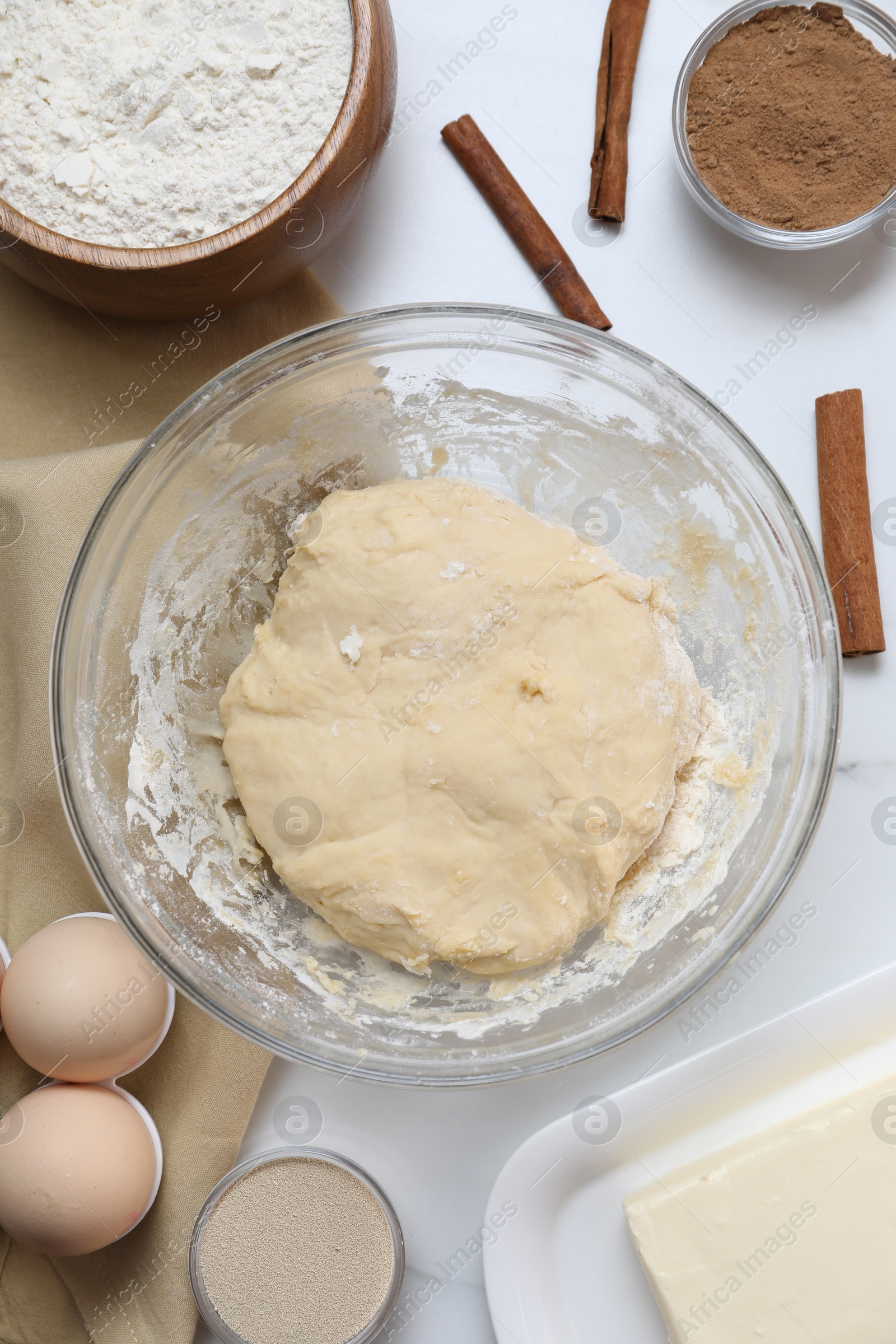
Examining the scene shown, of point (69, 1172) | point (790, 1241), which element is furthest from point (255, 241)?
point (790, 1241)

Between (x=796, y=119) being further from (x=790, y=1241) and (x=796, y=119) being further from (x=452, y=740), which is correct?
(x=790, y=1241)

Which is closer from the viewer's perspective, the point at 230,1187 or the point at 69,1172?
the point at 69,1172

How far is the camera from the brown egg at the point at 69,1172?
1.52 meters

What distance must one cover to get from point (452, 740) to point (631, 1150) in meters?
0.90

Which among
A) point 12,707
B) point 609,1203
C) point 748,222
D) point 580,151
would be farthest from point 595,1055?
point 580,151

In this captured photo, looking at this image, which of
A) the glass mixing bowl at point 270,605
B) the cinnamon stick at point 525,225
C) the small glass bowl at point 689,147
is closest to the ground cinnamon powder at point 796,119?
the small glass bowl at point 689,147

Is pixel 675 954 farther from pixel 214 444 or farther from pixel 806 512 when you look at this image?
pixel 214 444

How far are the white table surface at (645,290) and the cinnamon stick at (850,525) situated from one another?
5 centimetres

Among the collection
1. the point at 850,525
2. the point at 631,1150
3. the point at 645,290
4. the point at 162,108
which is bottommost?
the point at 631,1150

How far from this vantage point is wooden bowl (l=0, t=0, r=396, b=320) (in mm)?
1479

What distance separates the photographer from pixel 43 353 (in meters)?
1.75

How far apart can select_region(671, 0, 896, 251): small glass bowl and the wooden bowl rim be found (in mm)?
629

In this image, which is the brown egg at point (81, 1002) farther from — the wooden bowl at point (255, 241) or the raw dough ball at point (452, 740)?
the wooden bowl at point (255, 241)

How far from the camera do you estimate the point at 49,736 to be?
1.69 metres
